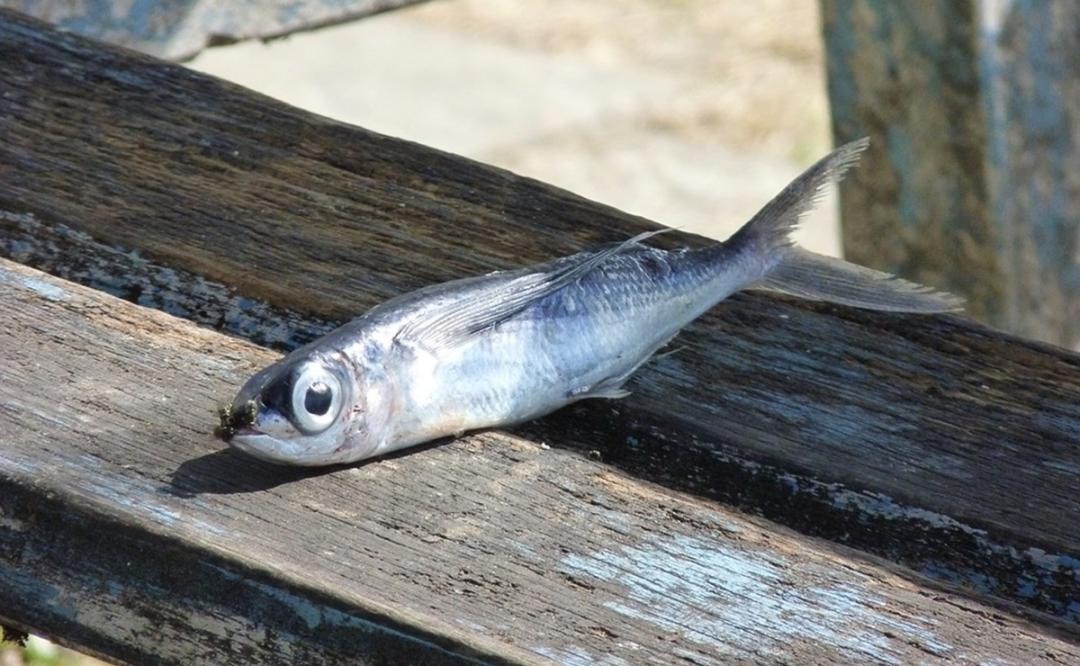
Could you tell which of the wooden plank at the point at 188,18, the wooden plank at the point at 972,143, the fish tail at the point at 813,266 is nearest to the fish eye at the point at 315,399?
the fish tail at the point at 813,266

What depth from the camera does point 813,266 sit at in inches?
81.6

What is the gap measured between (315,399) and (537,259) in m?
0.53

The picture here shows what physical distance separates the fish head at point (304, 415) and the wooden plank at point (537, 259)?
0.22 metres

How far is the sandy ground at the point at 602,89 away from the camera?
6352mm

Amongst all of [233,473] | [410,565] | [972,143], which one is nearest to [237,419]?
[233,473]

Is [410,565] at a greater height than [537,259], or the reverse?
[537,259]

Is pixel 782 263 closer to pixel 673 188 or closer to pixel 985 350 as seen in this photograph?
pixel 985 350

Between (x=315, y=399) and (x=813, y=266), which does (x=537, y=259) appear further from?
(x=315, y=399)

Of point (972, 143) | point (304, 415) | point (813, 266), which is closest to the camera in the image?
point (304, 415)

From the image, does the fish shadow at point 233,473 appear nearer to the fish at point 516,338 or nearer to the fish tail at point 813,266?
the fish at point 516,338

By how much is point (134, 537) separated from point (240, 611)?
0.13 meters

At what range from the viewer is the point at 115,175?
2195 mm

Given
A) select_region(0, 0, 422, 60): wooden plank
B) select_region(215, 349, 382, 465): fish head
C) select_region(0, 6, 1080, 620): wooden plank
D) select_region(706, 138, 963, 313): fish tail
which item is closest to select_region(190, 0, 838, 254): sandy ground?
select_region(0, 0, 422, 60): wooden plank

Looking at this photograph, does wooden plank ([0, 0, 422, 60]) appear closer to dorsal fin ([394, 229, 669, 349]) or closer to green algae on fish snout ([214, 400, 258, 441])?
dorsal fin ([394, 229, 669, 349])
